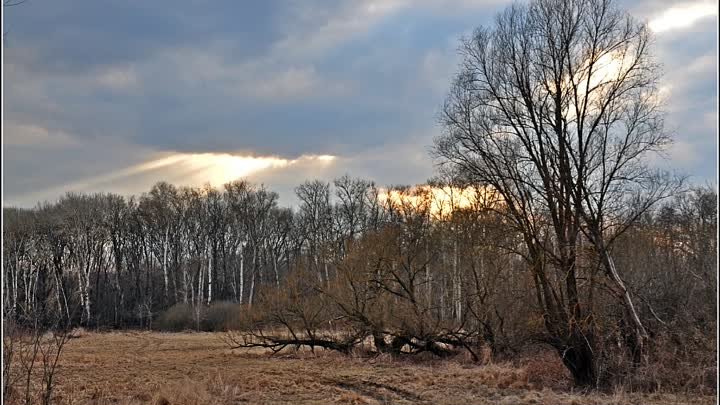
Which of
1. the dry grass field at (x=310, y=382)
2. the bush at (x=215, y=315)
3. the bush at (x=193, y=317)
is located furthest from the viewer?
the bush at (x=193, y=317)

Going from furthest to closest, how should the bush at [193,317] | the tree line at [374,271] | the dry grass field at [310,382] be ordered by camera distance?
1. the bush at [193,317]
2. the tree line at [374,271]
3. the dry grass field at [310,382]

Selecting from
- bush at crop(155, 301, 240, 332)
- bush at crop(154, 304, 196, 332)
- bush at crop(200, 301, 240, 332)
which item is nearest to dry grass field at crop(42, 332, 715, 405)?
bush at crop(200, 301, 240, 332)

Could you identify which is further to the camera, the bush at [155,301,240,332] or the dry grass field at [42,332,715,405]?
the bush at [155,301,240,332]

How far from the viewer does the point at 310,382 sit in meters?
17.8

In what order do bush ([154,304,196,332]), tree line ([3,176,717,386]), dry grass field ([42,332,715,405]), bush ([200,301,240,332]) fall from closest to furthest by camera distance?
dry grass field ([42,332,715,405])
tree line ([3,176,717,386])
bush ([200,301,240,332])
bush ([154,304,196,332])

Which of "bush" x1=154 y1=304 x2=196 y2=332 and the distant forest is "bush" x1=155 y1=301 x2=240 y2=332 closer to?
"bush" x1=154 y1=304 x2=196 y2=332

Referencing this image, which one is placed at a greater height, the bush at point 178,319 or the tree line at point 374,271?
the tree line at point 374,271

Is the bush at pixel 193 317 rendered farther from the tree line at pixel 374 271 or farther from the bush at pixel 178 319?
the tree line at pixel 374 271

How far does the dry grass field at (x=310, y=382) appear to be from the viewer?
14.1m

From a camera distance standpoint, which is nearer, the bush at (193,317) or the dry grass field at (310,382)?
the dry grass field at (310,382)

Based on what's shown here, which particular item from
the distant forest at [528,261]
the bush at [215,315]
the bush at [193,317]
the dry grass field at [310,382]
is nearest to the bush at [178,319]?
the bush at [193,317]

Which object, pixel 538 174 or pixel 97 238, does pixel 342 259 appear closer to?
pixel 538 174

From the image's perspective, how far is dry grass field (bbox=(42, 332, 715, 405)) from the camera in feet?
46.2

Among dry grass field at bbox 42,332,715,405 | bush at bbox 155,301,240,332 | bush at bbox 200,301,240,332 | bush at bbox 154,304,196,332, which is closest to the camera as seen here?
dry grass field at bbox 42,332,715,405
